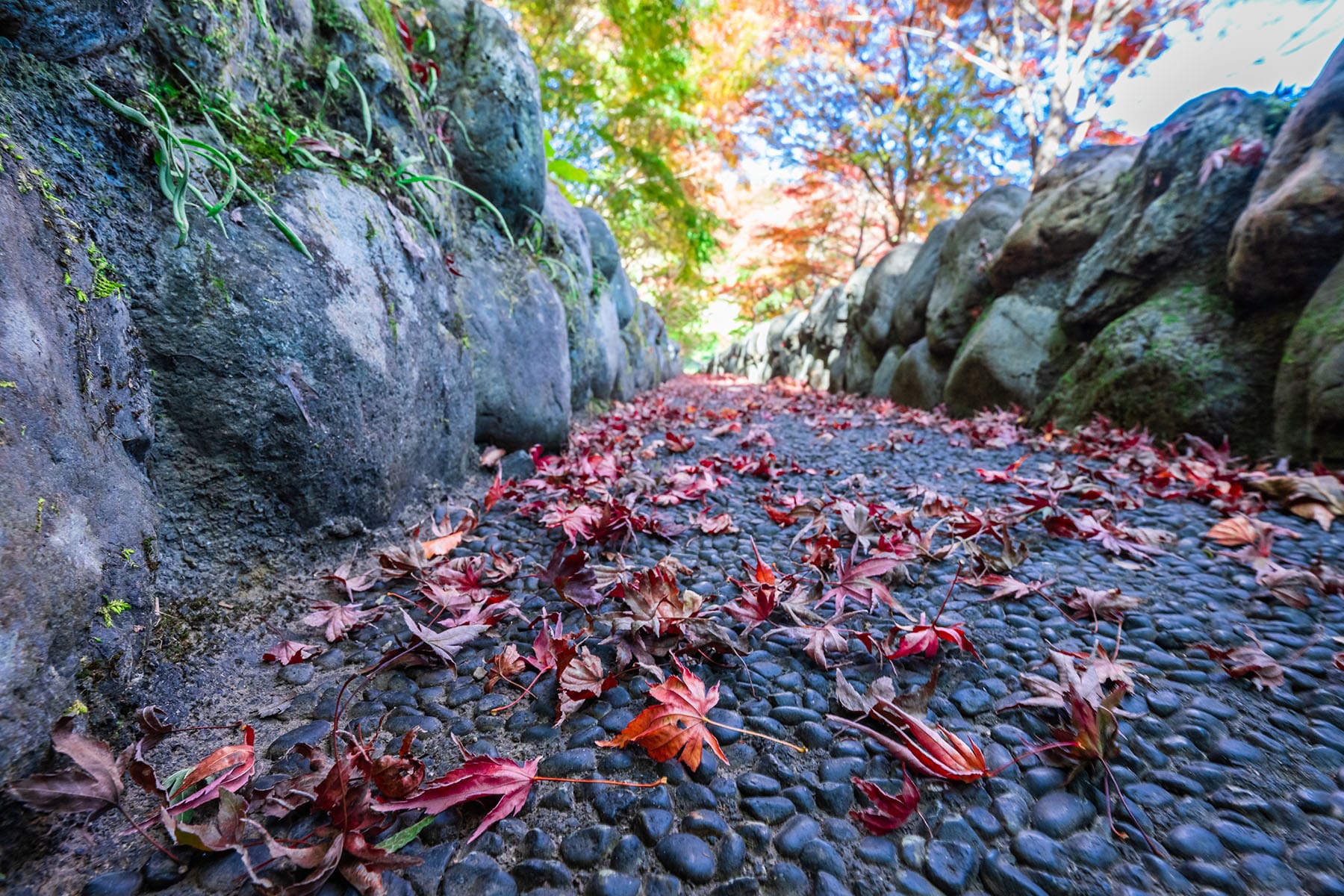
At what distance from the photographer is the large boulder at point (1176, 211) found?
2838mm

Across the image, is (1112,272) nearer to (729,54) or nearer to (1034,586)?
(1034,586)

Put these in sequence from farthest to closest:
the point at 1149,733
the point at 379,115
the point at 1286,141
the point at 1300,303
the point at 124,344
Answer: the point at 1286,141
the point at 1300,303
the point at 379,115
the point at 124,344
the point at 1149,733

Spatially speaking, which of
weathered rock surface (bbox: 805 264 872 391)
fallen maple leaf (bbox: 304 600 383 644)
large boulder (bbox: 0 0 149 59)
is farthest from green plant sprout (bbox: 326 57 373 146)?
weathered rock surface (bbox: 805 264 872 391)

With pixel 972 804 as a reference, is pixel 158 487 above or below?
above

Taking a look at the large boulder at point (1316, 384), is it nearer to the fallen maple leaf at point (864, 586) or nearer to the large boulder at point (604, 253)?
the fallen maple leaf at point (864, 586)

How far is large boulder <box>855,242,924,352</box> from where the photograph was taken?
21.5 ft

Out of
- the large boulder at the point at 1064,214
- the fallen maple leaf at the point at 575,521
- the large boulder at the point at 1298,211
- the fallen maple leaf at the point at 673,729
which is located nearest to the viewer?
the fallen maple leaf at the point at 673,729

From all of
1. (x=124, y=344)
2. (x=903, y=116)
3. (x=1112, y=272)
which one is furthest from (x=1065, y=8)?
(x=124, y=344)

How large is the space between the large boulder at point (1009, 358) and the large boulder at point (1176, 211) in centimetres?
22

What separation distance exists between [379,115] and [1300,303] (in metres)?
3.95

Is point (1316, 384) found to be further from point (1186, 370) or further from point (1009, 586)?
point (1009, 586)

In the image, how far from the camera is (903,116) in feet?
29.5

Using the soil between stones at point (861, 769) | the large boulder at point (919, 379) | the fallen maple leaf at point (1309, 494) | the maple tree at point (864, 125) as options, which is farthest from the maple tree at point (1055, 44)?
the soil between stones at point (861, 769)

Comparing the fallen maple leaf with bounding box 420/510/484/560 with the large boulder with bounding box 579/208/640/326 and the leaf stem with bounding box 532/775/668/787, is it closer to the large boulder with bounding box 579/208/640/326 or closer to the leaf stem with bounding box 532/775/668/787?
the leaf stem with bounding box 532/775/668/787
